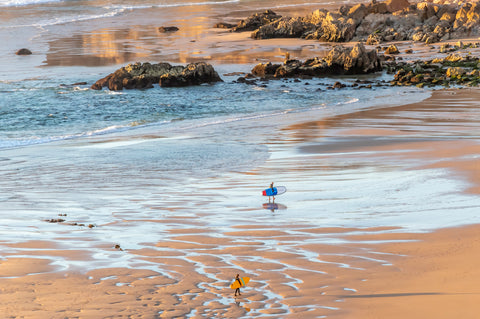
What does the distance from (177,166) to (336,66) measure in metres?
16.3

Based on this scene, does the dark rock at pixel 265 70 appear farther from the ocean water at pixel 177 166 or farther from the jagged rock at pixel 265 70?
the ocean water at pixel 177 166

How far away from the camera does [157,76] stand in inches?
970

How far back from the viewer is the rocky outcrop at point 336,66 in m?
26.1

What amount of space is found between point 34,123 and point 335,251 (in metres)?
14.0

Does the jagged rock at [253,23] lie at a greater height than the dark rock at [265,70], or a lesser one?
greater

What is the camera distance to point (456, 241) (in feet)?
21.0

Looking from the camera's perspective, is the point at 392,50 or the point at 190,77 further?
the point at 392,50

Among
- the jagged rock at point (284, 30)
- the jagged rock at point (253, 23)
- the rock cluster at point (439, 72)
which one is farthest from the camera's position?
the jagged rock at point (253, 23)

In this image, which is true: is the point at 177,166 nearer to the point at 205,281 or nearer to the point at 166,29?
the point at 205,281

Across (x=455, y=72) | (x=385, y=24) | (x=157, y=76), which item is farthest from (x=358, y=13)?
(x=157, y=76)

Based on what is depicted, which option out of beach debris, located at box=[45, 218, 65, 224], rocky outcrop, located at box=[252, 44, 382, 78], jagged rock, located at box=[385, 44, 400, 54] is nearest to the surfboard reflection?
beach debris, located at box=[45, 218, 65, 224]

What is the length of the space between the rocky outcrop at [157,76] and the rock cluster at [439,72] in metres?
7.40

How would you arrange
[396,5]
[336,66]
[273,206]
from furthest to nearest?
[396,5] → [336,66] → [273,206]

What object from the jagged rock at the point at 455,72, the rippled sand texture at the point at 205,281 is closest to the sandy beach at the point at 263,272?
the rippled sand texture at the point at 205,281
